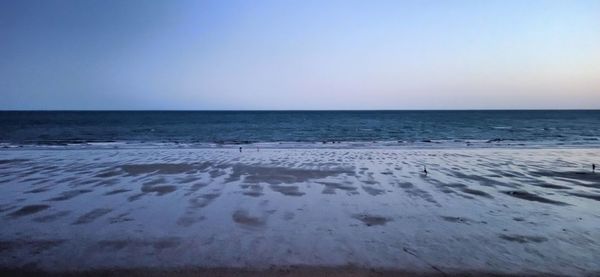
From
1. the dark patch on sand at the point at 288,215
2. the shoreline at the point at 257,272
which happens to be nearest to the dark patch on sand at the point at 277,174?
the dark patch on sand at the point at 288,215

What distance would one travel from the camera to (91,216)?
29.6ft

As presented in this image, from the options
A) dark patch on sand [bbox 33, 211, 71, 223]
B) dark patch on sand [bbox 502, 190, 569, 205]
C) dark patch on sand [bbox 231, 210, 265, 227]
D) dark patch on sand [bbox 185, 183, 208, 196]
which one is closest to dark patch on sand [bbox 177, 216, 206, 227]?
dark patch on sand [bbox 231, 210, 265, 227]

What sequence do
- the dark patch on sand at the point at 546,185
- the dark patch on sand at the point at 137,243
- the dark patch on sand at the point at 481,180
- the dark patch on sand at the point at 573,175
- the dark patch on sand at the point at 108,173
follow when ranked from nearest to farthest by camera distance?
the dark patch on sand at the point at 137,243 < the dark patch on sand at the point at 546,185 < the dark patch on sand at the point at 481,180 < the dark patch on sand at the point at 573,175 < the dark patch on sand at the point at 108,173

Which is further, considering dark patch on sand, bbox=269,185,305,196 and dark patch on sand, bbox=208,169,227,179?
dark patch on sand, bbox=208,169,227,179

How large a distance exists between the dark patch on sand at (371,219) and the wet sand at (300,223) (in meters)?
0.06

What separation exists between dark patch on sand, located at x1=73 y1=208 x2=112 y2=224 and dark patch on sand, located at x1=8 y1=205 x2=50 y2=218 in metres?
1.37

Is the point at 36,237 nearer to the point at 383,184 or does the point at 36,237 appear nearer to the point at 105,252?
the point at 105,252

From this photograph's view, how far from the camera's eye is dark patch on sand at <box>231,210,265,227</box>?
844cm

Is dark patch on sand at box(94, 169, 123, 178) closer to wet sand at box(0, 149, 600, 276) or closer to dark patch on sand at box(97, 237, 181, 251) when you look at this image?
wet sand at box(0, 149, 600, 276)

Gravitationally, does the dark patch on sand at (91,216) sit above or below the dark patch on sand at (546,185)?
below

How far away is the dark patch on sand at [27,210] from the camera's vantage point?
9203 millimetres

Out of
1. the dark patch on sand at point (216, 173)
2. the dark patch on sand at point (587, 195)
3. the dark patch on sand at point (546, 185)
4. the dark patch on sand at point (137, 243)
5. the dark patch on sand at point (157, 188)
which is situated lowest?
the dark patch on sand at point (216, 173)

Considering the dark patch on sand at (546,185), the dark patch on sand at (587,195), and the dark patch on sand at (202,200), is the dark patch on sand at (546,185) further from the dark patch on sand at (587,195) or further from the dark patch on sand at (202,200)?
the dark patch on sand at (202,200)

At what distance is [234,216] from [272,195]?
2543 mm
